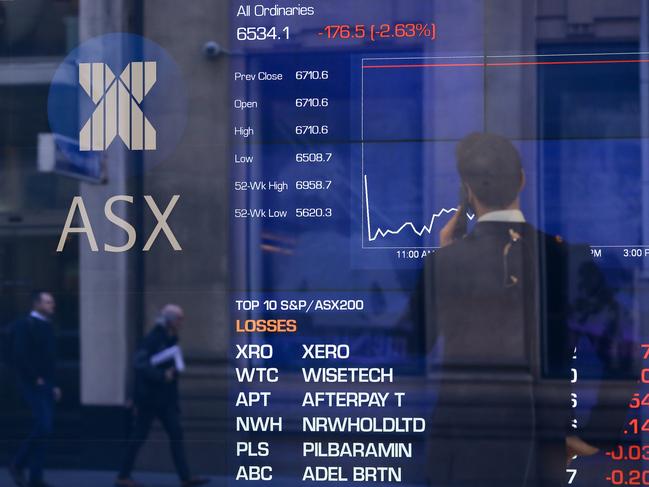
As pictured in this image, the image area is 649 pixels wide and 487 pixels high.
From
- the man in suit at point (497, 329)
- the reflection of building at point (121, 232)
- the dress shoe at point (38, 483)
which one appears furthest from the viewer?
the dress shoe at point (38, 483)

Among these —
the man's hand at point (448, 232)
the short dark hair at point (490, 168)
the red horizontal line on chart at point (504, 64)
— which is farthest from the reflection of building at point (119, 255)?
the short dark hair at point (490, 168)

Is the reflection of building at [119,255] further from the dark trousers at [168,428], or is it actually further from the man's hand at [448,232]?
the man's hand at [448,232]

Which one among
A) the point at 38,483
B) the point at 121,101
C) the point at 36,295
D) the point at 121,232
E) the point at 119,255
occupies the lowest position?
the point at 38,483

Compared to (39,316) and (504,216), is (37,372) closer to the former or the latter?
(39,316)

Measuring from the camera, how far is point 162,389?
160 inches

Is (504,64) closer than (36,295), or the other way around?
(504,64)

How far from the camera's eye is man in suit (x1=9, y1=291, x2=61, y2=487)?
4.11 metres

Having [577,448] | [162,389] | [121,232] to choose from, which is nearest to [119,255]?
[121,232]

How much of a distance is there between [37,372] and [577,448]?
8.14ft

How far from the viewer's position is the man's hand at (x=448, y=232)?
13.0ft

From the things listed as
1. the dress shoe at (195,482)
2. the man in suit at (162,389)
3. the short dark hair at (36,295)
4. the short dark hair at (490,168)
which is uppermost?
the short dark hair at (490,168)

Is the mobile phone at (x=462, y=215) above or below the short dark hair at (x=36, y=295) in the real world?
above

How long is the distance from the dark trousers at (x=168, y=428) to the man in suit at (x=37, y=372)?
15.8 inches

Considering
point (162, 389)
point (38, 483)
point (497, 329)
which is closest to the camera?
point (497, 329)
